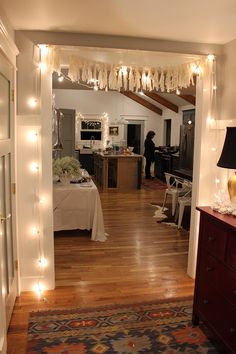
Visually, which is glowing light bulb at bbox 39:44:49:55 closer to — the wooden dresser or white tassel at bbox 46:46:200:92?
white tassel at bbox 46:46:200:92

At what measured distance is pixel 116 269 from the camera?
11.9 feet

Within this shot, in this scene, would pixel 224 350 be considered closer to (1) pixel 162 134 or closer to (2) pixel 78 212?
(2) pixel 78 212

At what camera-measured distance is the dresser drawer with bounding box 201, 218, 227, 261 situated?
2172 millimetres

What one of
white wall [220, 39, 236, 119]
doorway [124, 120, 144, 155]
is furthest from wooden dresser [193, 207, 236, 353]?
doorway [124, 120, 144, 155]

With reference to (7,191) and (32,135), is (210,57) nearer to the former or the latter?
(32,135)

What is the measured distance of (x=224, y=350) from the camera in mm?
2268

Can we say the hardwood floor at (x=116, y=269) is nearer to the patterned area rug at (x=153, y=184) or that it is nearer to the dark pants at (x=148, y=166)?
the patterned area rug at (x=153, y=184)

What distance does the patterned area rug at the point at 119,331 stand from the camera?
229 centimetres

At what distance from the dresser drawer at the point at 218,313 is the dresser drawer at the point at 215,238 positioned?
286 millimetres

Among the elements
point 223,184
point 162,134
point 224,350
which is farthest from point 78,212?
point 162,134

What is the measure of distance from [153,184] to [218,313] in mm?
7049

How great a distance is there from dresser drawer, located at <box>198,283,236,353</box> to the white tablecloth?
2.29 m

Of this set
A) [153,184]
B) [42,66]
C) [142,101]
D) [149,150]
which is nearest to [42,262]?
[42,66]

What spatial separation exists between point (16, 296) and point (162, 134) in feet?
30.8
